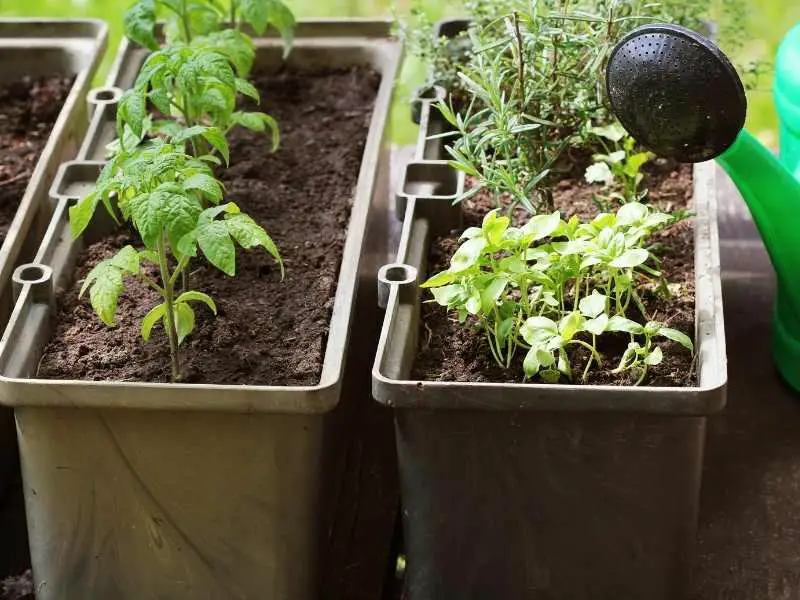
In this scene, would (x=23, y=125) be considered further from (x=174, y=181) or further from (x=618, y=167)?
(x=618, y=167)

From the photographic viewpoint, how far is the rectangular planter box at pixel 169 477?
1.32 meters

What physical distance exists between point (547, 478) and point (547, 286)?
0.23 m

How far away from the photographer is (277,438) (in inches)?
52.9

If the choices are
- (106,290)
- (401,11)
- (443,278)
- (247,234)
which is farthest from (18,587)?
(401,11)

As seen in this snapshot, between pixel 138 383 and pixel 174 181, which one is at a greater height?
pixel 174 181

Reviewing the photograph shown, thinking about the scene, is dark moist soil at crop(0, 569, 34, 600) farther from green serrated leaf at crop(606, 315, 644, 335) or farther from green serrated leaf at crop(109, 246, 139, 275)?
green serrated leaf at crop(606, 315, 644, 335)

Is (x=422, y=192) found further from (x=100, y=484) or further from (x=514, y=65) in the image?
(x=100, y=484)

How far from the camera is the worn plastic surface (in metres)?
1.76

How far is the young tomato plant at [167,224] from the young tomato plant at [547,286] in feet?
0.70

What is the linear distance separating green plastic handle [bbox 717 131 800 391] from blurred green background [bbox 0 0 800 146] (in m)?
0.91

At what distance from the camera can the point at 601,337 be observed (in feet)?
4.81

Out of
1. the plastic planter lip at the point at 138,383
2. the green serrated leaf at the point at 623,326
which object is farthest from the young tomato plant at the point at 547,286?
the plastic planter lip at the point at 138,383

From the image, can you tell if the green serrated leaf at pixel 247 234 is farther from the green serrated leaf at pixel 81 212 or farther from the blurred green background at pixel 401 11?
the blurred green background at pixel 401 11

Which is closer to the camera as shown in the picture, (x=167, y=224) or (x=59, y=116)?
(x=167, y=224)
